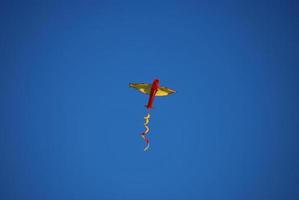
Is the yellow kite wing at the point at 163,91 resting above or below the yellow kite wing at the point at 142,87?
above

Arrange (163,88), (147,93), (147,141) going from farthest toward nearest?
(147,93) → (163,88) → (147,141)

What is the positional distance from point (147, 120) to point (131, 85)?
1.80 meters

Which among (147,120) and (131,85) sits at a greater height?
(131,85)

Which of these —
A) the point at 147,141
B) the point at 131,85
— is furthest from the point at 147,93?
the point at 147,141

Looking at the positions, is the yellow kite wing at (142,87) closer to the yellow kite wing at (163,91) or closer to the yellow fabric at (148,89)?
the yellow fabric at (148,89)

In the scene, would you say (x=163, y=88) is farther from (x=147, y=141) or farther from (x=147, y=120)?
(x=147, y=141)

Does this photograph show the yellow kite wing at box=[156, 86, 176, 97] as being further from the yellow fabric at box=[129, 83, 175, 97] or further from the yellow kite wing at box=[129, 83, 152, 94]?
the yellow kite wing at box=[129, 83, 152, 94]

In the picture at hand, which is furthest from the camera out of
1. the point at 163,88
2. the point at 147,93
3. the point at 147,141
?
the point at 147,93

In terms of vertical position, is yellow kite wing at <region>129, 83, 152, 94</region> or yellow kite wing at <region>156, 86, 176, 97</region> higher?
yellow kite wing at <region>156, 86, 176, 97</region>

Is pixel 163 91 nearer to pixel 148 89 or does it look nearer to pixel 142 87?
pixel 148 89

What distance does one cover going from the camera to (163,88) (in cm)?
1158

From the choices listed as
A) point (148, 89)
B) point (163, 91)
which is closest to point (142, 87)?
point (148, 89)

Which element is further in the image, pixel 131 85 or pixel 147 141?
pixel 131 85

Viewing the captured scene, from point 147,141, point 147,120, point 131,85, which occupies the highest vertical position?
point 131,85
